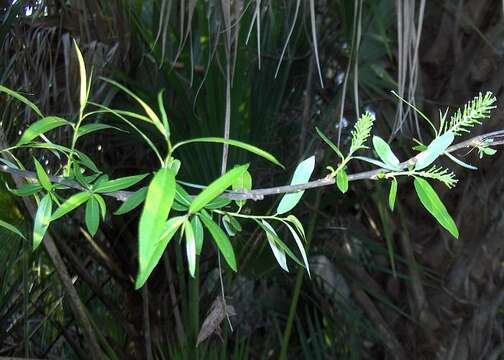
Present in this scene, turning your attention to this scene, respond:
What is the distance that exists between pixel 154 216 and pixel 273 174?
1104mm

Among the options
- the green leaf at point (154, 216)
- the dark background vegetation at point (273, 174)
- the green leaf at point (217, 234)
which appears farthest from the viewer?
the dark background vegetation at point (273, 174)

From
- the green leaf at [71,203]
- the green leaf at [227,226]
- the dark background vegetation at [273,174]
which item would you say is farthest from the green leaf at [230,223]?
the dark background vegetation at [273,174]

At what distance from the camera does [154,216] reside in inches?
12.8

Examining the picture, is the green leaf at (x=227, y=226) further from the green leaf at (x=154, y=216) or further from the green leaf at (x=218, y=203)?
the green leaf at (x=154, y=216)

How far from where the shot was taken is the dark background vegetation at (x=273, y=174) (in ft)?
3.99

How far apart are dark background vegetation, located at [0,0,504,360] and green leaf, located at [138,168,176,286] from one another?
781mm

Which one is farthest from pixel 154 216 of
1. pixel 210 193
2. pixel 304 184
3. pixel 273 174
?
pixel 273 174

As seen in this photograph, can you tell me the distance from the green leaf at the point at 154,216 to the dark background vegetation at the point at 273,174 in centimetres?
78

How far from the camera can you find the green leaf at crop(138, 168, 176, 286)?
316 mm

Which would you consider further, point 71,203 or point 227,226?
point 227,226

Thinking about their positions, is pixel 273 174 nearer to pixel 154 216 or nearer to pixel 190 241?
pixel 190 241

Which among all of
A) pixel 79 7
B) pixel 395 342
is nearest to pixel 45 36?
pixel 79 7

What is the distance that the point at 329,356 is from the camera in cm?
167

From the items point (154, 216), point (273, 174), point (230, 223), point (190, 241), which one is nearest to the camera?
point (154, 216)
